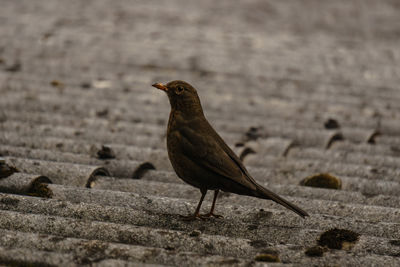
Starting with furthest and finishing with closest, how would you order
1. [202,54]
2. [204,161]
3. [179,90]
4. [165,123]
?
[202,54], [165,123], [179,90], [204,161]

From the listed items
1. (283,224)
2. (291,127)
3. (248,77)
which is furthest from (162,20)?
(283,224)

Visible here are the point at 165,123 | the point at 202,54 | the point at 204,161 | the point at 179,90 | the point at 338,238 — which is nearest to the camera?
the point at 338,238

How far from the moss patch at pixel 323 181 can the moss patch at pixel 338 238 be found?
0.87 meters

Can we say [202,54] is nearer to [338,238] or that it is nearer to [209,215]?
[209,215]

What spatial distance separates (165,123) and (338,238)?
2.37 meters

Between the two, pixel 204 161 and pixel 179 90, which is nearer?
pixel 204 161

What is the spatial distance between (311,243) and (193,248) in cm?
50

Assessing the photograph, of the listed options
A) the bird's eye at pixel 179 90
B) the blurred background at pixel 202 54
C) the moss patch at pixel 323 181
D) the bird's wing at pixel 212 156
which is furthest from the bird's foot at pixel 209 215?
the blurred background at pixel 202 54

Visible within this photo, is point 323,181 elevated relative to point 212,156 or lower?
lower

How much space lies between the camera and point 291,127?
464 centimetres

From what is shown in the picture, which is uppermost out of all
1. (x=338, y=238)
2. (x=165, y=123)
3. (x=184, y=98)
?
(x=184, y=98)

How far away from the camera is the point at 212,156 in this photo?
2.89m

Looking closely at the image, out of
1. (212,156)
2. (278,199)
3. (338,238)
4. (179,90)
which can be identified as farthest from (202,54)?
(338,238)

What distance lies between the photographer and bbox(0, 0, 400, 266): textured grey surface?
2543 millimetres
